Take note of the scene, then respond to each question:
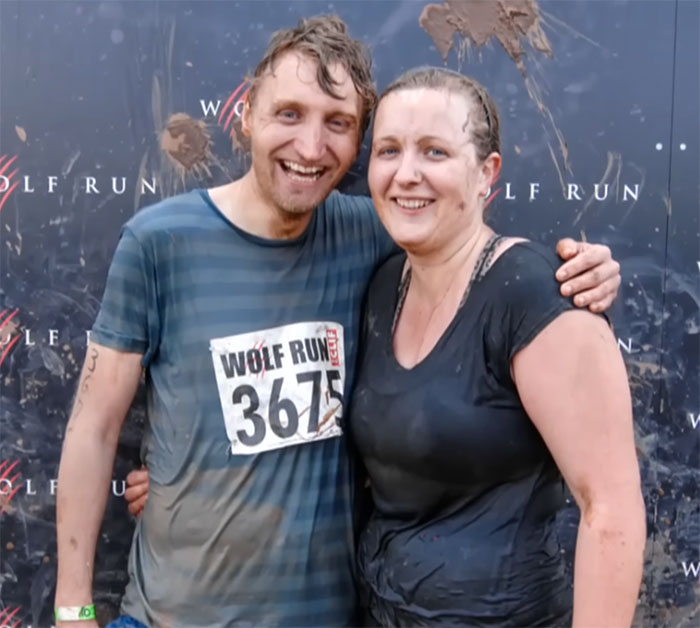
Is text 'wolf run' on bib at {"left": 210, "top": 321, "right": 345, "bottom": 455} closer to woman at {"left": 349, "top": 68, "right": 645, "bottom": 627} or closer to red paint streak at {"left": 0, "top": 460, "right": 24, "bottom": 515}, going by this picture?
woman at {"left": 349, "top": 68, "right": 645, "bottom": 627}

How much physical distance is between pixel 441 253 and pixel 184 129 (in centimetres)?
78

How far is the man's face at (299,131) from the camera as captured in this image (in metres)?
1.68

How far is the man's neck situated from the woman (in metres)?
0.22

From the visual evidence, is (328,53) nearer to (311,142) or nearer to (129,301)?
(311,142)

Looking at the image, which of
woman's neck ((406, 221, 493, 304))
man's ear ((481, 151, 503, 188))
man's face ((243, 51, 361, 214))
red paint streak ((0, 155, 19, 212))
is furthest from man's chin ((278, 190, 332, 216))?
red paint streak ((0, 155, 19, 212))

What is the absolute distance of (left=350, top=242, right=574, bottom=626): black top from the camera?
1.44 metres

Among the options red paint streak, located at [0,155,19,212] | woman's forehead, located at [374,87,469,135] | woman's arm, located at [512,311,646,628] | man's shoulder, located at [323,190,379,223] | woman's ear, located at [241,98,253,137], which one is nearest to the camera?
woman's arm, located at [512,311,646,628]

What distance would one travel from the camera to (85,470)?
5.70 ft

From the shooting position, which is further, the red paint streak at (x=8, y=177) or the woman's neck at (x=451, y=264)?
the red paint streak at (x=8, y=177)

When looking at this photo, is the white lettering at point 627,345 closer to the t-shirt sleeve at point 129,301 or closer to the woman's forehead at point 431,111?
the woman's forehead at point 431,111

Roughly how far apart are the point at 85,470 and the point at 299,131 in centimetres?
83

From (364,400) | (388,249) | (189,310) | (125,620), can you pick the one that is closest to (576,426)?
(364,400)

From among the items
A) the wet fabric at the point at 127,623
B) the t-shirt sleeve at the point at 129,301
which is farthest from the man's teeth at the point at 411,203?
the wet fabric at the point at 127,623

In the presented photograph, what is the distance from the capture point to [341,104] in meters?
1.70
